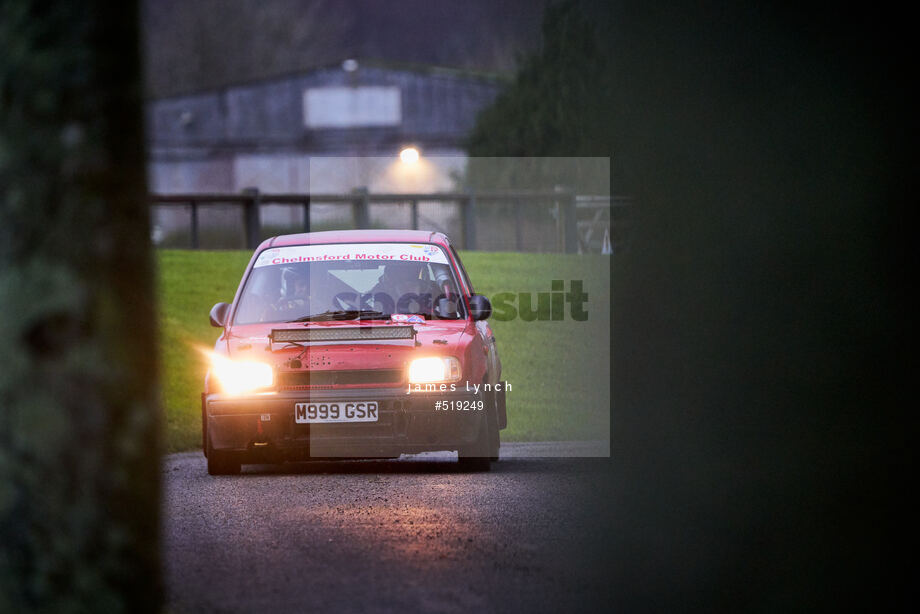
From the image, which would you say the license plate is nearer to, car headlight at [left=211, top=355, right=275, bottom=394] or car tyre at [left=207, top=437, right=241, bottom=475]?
car headlight at [left=211, top=355, right=275, bottom=394]

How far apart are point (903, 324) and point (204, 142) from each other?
181ft

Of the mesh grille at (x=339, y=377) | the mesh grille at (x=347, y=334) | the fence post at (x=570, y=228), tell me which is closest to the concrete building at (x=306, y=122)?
the fence post at (x=570, y=228)

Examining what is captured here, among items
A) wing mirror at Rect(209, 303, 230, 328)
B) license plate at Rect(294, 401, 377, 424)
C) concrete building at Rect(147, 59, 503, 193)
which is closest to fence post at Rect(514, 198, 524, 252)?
wing mirror at Rect(209, 303, 230, 328)

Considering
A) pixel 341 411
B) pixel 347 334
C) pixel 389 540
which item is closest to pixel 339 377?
pixel 341 411

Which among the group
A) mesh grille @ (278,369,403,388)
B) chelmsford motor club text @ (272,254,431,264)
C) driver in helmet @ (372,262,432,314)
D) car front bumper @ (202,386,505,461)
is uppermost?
chelmsford motor club text @ (272,254,431,264)

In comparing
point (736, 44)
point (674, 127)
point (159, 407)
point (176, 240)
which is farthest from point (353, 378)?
point (176, 240)

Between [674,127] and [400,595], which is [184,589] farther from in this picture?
[674,127]

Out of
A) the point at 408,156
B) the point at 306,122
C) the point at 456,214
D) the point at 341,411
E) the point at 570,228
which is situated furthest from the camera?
the point at 306,122

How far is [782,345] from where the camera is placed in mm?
8359

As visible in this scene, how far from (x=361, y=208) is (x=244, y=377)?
55.4 feet

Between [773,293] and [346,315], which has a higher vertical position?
[773,293]

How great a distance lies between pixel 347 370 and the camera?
9.80m

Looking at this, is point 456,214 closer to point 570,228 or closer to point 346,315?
point 570,228

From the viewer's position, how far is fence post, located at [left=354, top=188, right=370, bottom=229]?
86.6 feet
